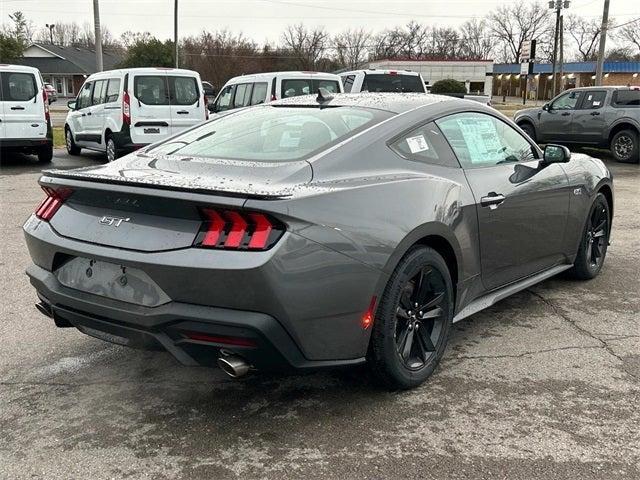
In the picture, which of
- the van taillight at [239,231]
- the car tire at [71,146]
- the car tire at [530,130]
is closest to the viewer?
the van taillight at [239,231]

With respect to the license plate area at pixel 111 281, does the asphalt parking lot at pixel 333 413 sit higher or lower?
lower

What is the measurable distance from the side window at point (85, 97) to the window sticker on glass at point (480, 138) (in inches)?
463

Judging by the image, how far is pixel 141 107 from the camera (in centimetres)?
1252

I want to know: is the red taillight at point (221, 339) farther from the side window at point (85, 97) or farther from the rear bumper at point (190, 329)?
the side window at point (85, 97)

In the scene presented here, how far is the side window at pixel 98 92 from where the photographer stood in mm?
13375

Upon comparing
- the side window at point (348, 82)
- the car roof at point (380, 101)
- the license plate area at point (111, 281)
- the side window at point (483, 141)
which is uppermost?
the side window at point (348, 82)

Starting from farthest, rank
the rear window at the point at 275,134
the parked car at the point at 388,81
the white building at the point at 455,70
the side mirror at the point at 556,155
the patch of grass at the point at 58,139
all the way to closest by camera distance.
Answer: the white building at the point at 455,70
the patch of grass at the point at 58,139
the parked car at the point at 388,81
the side mirror at the point at 556,155
the rear window at the point at 275,134

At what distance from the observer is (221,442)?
113 inches

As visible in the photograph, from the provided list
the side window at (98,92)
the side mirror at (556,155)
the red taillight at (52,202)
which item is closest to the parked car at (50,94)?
the side window at (98,92)

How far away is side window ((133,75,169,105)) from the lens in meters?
12.5

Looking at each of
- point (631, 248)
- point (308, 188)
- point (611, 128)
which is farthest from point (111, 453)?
point (611, 128)

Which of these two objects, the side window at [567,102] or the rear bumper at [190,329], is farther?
the side window at [567,102]

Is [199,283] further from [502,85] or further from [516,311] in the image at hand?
[502,85]

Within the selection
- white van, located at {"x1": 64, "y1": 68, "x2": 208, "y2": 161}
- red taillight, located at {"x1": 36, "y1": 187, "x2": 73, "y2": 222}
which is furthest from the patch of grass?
red taillight, located at {"x1": 36, "y1": 187, "x2": 73, "y2": 222}
